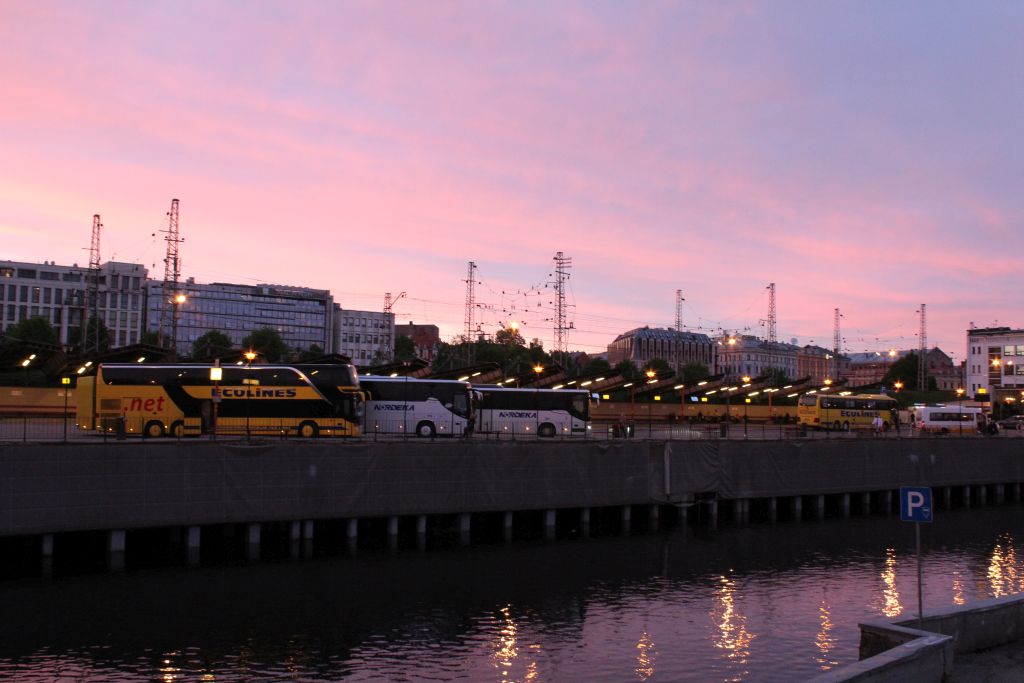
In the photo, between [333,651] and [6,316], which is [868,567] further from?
[6,316]

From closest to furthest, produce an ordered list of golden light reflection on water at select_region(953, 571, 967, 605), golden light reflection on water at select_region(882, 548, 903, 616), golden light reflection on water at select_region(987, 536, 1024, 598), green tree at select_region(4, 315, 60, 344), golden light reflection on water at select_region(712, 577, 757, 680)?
1. golden light reflection on water at select_region(712, 577, 757, 680)
2. golden light reflection on water at select_region(882, 548, 903, 616)
3. golden light reflection on water at select_region(953, 571, 967, 605)
4. golden light reflection on water at select_region(987, 536, 1024, 598)
5. green tree at select_region(4, 315, 60, 344)

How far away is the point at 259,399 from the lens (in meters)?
46.4

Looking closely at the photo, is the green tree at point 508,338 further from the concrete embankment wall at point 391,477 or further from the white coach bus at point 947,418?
the concrete embankment wall at point 391,477

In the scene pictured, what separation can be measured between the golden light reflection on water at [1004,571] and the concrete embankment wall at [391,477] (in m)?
10.8

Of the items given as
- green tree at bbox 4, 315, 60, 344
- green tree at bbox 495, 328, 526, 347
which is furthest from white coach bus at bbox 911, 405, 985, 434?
green tree at bbox 4, 315, 60, 344

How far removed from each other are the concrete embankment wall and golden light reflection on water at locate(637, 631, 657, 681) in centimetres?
1502

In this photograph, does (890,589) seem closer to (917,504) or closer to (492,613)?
(492,613)

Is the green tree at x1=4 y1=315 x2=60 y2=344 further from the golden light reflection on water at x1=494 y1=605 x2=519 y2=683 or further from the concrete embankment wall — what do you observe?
the golden light reflection on water at x1=494 y1=605 x2=519 y2=683

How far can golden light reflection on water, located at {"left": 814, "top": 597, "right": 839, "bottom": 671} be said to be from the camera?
23580 mm

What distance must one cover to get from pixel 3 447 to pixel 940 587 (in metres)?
34.6

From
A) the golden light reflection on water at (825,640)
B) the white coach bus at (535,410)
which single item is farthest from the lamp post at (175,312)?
the golden light reflection on water at (825,640)

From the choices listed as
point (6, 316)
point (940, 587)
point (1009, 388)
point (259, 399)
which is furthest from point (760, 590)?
point (6, 316)

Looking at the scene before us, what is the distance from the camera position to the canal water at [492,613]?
75.3 feet

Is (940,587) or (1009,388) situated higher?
(1009,388)
